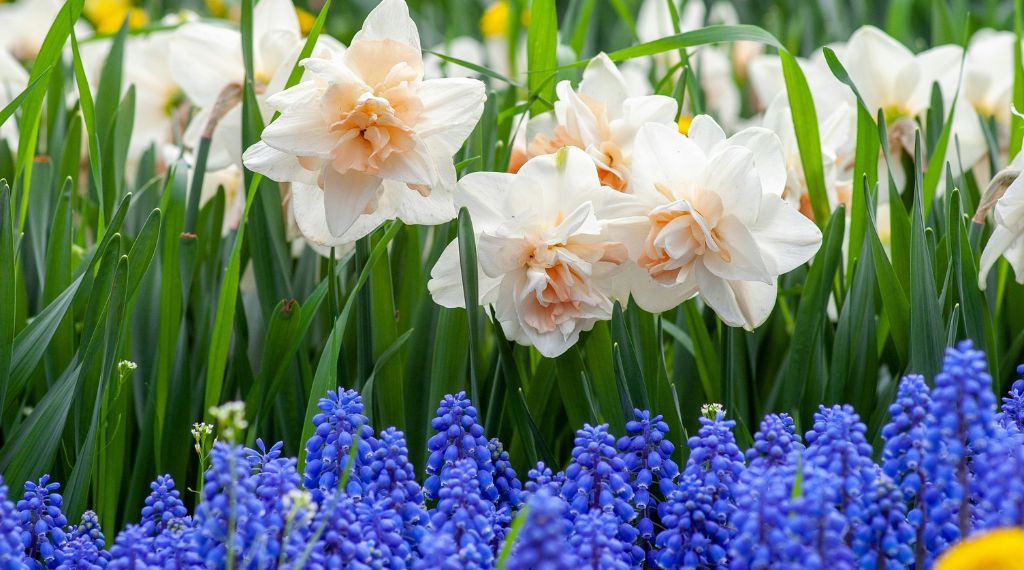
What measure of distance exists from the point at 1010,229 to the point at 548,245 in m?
0.51

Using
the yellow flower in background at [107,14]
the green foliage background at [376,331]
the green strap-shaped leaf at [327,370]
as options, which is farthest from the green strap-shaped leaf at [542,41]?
the yellow flower in background at [107,14]

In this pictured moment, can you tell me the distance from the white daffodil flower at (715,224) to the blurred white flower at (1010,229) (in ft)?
0.71

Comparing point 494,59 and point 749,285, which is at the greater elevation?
point 494,59

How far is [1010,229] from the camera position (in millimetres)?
1129

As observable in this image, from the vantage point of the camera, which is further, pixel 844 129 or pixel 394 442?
pixel 844 129

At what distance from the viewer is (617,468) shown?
3.08ft

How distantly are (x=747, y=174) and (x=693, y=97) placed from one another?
1.62ft

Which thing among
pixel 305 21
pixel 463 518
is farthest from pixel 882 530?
pixel 305 21

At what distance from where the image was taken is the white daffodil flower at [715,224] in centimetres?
104

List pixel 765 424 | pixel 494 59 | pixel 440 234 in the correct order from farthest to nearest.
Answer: pixel 494 59
pixel 440 234
pixel 765 424

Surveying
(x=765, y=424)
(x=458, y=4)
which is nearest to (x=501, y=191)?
(x=765, y=424)

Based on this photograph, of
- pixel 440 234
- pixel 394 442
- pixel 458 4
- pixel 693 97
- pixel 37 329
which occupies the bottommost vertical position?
pixel 394 442

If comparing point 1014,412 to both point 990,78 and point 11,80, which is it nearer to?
point 990,78

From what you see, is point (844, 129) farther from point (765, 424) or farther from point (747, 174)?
point (765, 424)
